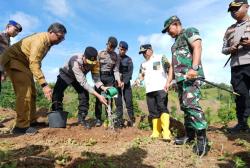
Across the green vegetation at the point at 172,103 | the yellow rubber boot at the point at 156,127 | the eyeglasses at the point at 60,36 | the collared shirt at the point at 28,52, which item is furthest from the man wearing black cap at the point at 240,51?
the green vegetation at the point at 172,103

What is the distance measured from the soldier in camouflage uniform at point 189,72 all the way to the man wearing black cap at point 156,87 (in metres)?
0.99

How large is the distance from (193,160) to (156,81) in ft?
6.30

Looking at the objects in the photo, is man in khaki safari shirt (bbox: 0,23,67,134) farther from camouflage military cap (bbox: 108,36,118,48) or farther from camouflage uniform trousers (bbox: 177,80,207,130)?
camouflage uniform trousers (bbox: 177,80,207,130)

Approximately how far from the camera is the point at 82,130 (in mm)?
6879

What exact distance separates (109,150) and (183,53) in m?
1.79

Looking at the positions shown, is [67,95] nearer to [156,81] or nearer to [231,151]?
[156,81]

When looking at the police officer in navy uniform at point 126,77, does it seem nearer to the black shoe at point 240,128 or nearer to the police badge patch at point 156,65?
the police badge patch at point 156,65

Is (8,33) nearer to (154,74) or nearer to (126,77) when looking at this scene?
(126,77)

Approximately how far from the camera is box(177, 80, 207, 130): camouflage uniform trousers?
5.07 metres

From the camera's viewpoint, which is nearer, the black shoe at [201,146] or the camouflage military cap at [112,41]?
the black shoe at [201,146]

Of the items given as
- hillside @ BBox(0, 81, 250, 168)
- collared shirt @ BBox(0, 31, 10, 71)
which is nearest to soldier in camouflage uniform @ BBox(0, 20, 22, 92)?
collared shirt @ BBox(0, 31, 10, 71)

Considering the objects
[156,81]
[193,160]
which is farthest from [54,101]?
[193,160]

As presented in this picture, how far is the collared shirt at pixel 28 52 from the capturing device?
582 cm

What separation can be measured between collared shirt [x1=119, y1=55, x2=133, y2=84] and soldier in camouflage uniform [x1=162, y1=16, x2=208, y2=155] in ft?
9.06
